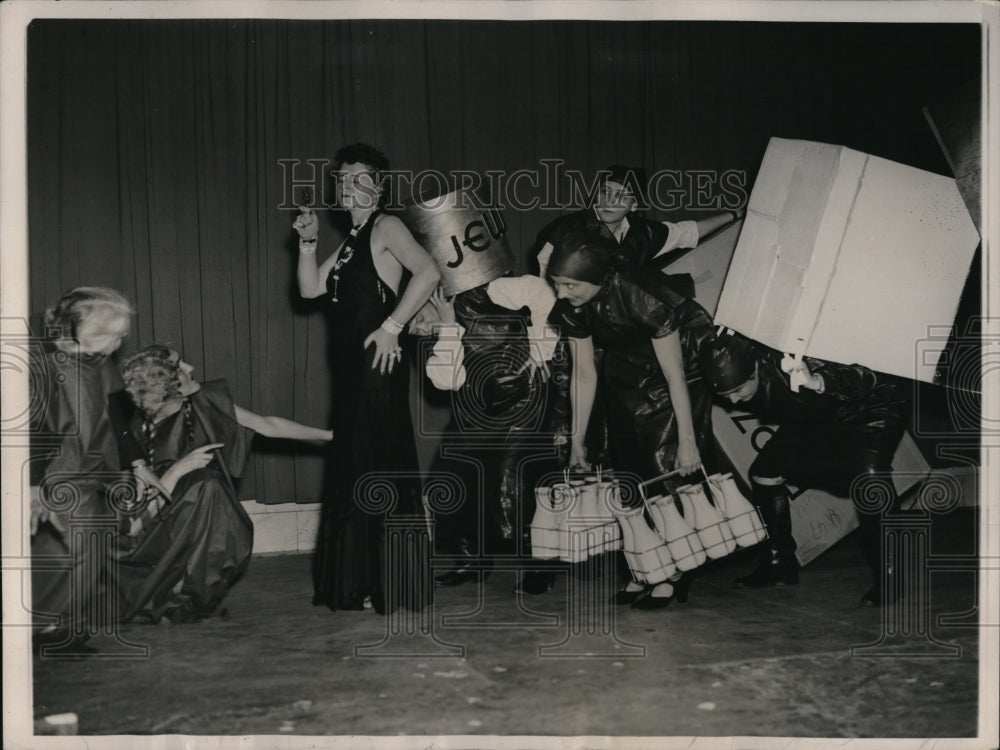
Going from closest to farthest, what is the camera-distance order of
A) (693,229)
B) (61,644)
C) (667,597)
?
(61,644)
(667,597)
(693,229)

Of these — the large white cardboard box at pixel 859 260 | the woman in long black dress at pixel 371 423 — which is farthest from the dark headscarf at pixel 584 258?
the large white cardboard box at pixel 859 260

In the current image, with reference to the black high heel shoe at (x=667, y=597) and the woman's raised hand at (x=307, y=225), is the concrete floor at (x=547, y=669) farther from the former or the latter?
the woman's raised hand at (x=307, y=225)

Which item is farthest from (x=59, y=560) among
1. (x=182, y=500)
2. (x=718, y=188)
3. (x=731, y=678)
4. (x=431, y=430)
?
(x=718, y=188)

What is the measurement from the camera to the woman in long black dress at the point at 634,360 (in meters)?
4.96

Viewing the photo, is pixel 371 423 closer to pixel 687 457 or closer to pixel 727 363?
pixel 687 457

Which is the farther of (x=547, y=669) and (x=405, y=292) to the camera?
(x=405, y=292)

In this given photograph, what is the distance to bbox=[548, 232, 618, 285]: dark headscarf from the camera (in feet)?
16.5

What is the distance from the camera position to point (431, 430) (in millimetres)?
5324

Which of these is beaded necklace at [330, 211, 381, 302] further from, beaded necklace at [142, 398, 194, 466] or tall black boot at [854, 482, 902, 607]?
tall black boot at [854, 482, 902, 607]

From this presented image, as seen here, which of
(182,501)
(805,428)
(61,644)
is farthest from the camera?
(805,428)

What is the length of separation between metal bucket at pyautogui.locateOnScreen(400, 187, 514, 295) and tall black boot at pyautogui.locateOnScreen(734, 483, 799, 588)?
5.52 feet

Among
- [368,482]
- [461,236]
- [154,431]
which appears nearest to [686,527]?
[368,482]

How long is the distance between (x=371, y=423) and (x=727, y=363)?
172 centimetres

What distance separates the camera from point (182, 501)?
4.58 m
